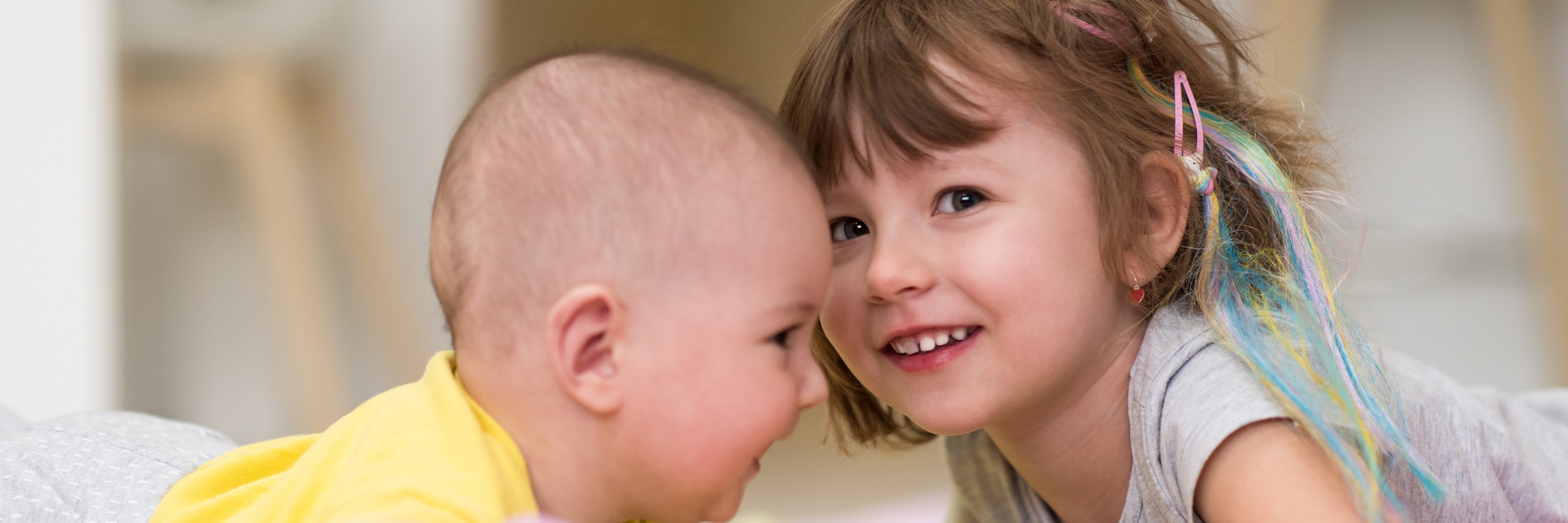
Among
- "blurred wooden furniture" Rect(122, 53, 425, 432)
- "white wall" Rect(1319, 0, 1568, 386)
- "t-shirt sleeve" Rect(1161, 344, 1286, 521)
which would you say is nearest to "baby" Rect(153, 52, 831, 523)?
"t-shirt sleeve" Rect(1161, 344, 1286, 521)

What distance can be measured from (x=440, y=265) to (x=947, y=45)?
348mm

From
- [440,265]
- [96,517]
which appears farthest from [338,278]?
[440,265]

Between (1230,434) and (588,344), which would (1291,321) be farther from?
(588,344)

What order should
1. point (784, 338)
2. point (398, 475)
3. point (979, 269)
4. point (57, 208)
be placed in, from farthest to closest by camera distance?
point (57, 208) → point (979, 269) → point (784, 338) → point (398, 475)

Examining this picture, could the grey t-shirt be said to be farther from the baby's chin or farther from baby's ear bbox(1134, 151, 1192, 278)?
the baby's chin

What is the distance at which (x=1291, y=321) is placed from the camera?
2.42 feet

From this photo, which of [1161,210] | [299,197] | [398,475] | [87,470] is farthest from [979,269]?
[299,197]

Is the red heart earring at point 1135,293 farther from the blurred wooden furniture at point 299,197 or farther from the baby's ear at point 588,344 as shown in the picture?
the blurred wooden furniture at point 299,197

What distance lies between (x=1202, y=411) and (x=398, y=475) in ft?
1.45

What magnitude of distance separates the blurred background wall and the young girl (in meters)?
0.58

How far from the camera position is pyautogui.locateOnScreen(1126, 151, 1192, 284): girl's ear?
0.77 m

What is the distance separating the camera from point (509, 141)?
1.91ft

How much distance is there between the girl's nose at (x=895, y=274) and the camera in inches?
27.8

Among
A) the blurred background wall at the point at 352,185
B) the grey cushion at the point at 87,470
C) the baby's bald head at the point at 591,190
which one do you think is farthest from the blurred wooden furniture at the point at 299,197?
the baby's bald head at the point at 591,190
